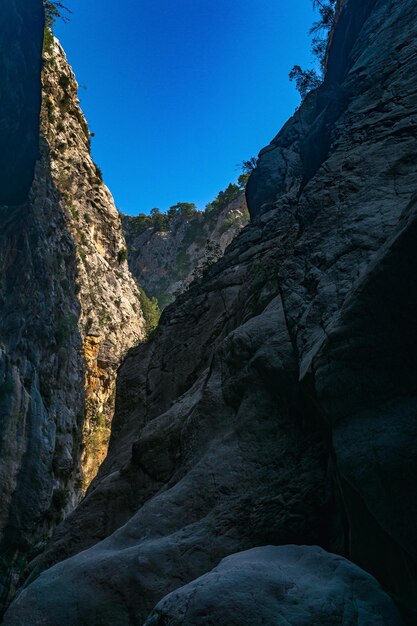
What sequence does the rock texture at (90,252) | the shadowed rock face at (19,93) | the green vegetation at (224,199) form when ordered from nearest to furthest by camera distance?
the shadowed rock face at (19,93) → the rock texture at (90,252) → the green vegetation at (224,199)

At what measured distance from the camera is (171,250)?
85625mm

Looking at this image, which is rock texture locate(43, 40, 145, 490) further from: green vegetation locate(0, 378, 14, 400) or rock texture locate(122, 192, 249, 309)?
rock texture locate(122, 192, 249, 309)

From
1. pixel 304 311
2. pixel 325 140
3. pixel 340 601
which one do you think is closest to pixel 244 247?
pixel 325 140

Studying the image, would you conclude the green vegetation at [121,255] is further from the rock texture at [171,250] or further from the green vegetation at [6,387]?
the green vegetation at [6,387]

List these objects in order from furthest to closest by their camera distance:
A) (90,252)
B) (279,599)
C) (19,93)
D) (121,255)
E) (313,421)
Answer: (121,255) < (90,252) < (19,93) < (313,421) < (279,599)

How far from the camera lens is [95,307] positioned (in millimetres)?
46219

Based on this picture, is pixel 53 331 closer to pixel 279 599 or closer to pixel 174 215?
pixel 279 599

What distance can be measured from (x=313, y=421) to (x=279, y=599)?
3.66 metres

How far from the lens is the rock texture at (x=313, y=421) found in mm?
5156

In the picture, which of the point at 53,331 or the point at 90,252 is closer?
the point at 53,331

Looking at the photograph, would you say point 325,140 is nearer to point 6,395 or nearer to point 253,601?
point 253,601

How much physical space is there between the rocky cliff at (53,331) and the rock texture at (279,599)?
19320mm

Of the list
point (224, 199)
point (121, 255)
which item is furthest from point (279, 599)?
point (224, 199)

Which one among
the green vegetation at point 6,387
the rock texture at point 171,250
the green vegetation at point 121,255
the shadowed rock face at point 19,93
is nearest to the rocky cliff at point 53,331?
the green vegetation at point 6,387
